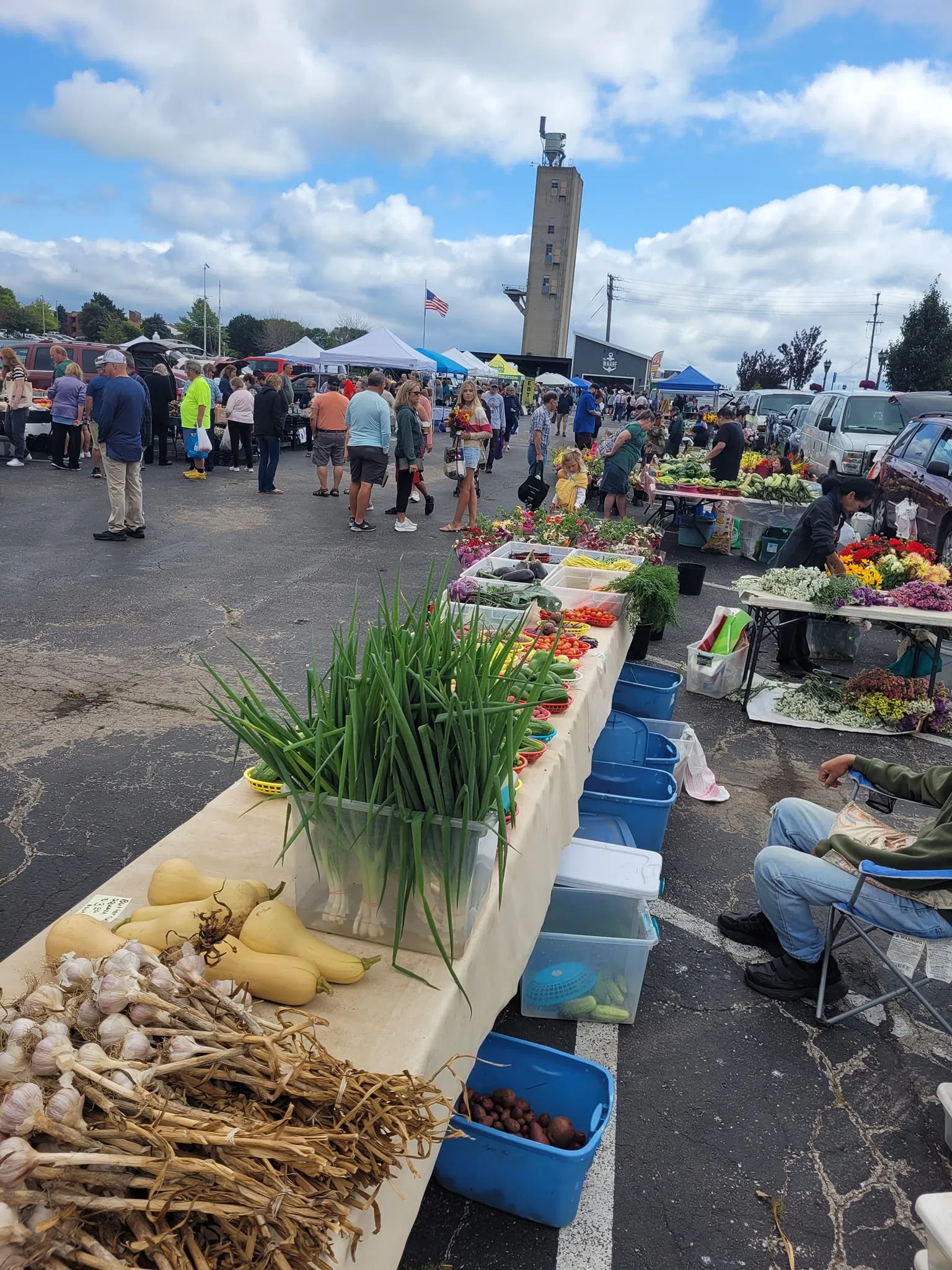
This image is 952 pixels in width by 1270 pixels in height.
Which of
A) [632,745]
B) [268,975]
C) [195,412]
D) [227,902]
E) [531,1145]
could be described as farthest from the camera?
[195,412]

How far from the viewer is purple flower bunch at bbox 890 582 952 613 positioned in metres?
6.48

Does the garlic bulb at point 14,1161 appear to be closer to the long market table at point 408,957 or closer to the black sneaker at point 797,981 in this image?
the long market table at point 408,957

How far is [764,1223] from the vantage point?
8.14 feet

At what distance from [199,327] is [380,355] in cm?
8402

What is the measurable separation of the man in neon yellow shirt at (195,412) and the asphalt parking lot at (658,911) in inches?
220

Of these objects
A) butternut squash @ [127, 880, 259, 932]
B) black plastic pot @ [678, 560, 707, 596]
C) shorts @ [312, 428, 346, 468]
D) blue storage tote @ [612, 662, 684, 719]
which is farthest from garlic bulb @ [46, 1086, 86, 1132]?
shorts @ [312, 428, 346, 468]

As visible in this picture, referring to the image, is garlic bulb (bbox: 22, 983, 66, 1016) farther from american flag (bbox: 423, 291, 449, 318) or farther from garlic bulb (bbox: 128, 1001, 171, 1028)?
american flag (bbox: 423, 291, 449, 318)

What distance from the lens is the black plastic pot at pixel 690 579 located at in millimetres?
9891

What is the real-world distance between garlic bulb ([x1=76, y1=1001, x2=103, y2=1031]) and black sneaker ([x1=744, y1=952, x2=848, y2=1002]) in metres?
2.85

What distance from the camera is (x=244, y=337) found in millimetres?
86125

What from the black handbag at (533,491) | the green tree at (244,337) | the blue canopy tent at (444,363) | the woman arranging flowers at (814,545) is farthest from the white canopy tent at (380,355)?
the green tree at (244,337)

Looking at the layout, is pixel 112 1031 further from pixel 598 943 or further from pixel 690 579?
pixel 690 579

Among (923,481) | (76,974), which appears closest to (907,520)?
(923,481)

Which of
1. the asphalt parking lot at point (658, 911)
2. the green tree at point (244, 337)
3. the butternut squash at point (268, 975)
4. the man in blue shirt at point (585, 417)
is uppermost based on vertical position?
the green tree at point (244, 337)
